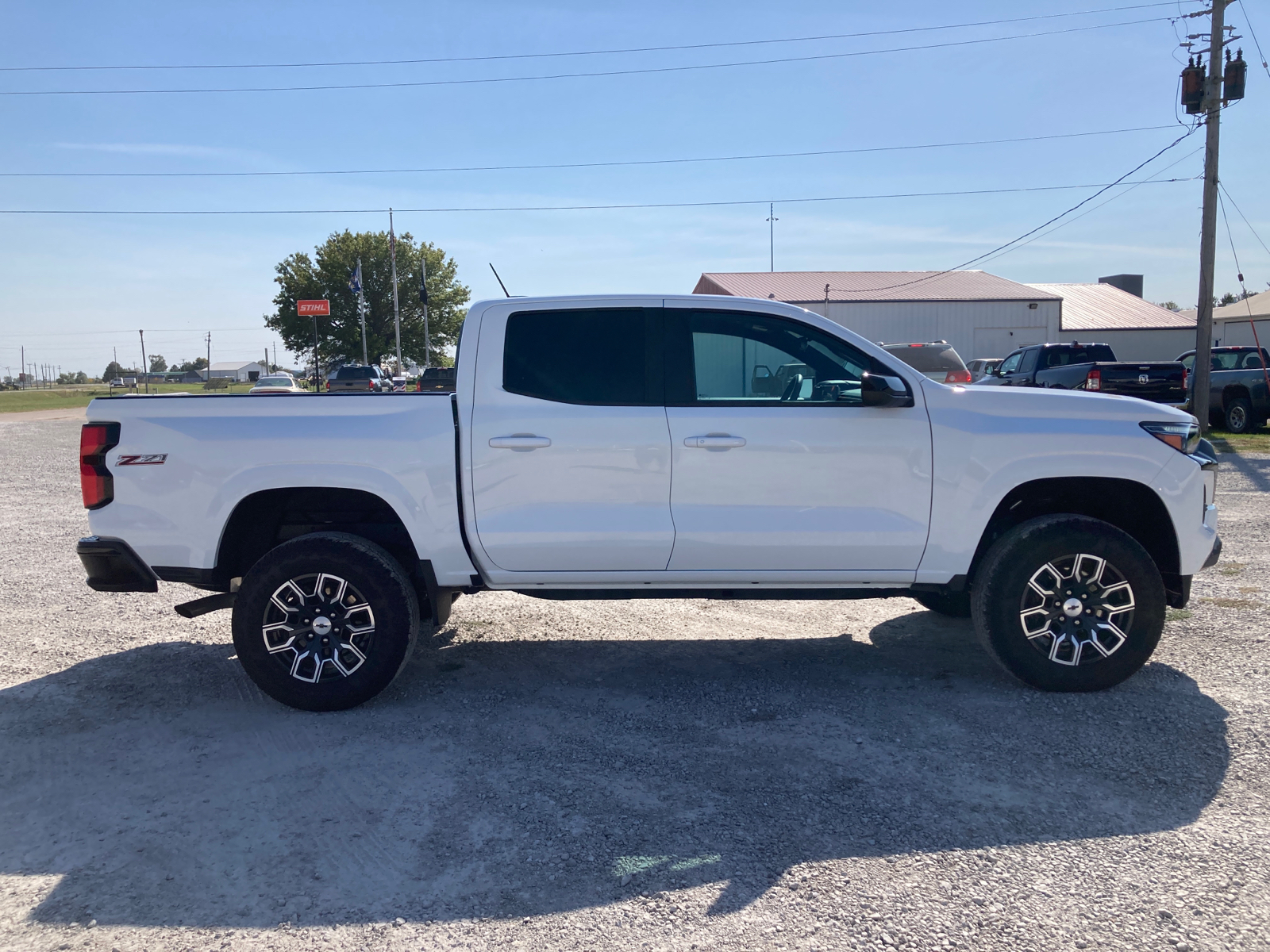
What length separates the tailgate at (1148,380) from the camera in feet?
51.4

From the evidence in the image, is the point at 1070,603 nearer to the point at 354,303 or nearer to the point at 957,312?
the point at 957,312

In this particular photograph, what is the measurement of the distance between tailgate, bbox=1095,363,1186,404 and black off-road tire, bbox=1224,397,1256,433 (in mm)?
4865

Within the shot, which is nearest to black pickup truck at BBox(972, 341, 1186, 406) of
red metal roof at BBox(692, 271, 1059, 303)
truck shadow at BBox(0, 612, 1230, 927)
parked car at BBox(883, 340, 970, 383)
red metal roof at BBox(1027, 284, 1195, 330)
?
parked car at BBox(883, 340, 970, 383)

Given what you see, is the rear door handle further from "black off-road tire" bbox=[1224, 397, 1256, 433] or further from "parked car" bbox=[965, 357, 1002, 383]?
"parked car" bbox=[965, 357, 1002, 383]

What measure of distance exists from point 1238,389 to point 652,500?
1943 cm

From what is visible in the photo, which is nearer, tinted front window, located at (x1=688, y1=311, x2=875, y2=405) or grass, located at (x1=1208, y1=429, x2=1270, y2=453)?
tinted front window, located at (x1=688, y1=311, x2=875, y2=405)

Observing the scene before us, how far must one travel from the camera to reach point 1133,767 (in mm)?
3871

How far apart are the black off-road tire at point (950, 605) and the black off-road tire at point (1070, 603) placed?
1.12m

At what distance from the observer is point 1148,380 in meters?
15.7

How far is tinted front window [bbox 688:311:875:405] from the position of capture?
479 centimetres

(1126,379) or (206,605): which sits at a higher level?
(1126,379)

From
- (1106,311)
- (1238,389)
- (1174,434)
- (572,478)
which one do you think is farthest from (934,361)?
(1106,311)

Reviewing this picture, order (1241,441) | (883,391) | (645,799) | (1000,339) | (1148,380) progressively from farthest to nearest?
(1000,339) → (1241,441) → (1148,380) → (883,391) → (645,799)

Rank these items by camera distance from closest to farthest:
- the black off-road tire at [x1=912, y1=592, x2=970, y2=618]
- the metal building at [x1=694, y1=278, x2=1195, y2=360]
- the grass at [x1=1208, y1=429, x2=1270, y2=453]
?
the black off-road tire at [x1=912, y1=592, x2=970, y2=618] < the grass at [x1=1208, y1=429, x2=1270, y2=453] < the metal building at [x1=694, y1=278, x2=1195, y2=360]
